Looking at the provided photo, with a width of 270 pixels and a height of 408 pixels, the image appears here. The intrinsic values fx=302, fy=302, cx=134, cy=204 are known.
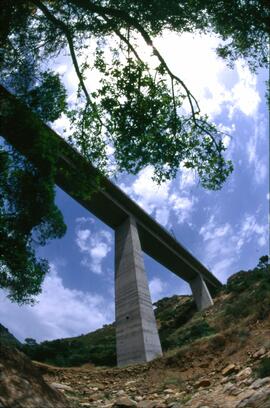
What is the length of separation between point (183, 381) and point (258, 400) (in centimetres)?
498

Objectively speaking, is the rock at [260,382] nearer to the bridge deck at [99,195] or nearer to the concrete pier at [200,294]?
the bridge deck at [99,195]

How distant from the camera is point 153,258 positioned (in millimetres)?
29641

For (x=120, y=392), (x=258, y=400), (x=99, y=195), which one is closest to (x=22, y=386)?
(x=258, y=400)

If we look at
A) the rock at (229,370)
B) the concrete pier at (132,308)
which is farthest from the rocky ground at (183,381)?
the concrete pier at (132,308)

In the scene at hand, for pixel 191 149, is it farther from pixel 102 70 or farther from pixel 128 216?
pixel 128 216

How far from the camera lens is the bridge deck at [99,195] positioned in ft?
33.5

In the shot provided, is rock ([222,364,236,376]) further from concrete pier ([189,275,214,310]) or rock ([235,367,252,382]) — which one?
concrete pier ([189,275,214,310])

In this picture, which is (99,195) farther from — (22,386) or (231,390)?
(22,386)

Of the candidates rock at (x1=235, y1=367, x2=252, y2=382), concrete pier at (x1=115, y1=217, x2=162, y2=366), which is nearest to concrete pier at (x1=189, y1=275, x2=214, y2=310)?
concrete pier at (x1=115, y1=217, x2=162, y2=366)

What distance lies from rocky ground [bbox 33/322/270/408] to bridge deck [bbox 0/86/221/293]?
269 inches

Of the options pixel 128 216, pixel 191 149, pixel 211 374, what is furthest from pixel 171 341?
pixel 191 149

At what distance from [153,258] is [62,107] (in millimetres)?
20839

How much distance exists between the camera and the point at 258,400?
4.62m

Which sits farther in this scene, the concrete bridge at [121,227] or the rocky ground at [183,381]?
the concrete bridge at [121,227]
